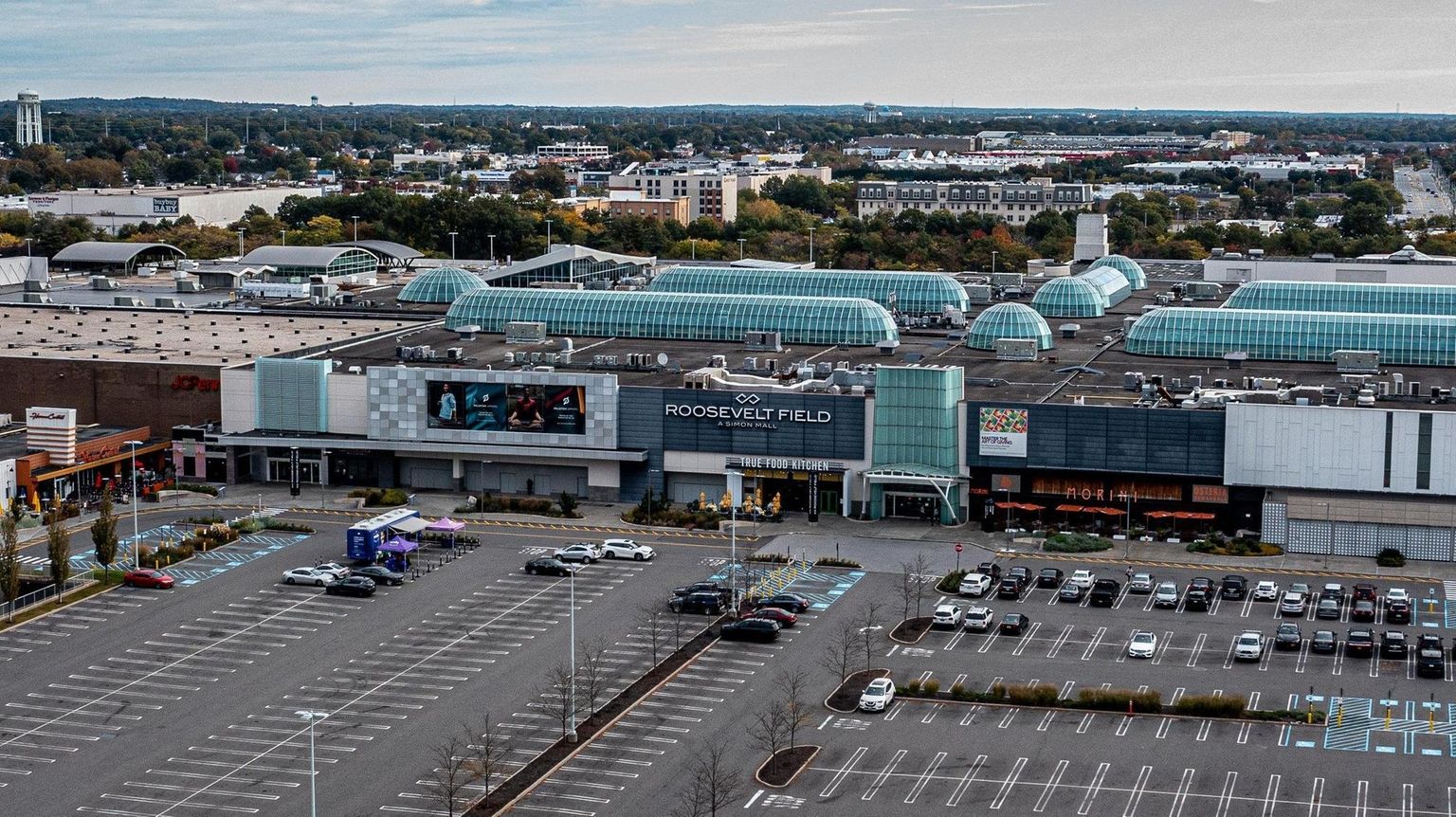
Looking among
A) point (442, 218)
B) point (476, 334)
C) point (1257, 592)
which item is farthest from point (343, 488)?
point (442, 218)

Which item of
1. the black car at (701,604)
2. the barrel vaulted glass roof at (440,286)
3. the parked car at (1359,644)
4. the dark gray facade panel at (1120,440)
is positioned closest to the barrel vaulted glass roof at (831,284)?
the barrel vaulted glass roof at (440,286)

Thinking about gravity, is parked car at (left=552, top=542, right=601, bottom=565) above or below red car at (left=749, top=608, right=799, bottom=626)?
above

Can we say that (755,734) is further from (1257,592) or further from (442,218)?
(442,218)

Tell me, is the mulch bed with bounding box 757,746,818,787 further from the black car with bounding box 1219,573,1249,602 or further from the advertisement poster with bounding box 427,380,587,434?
the advertisement poster with bounding box 427,380,587,434

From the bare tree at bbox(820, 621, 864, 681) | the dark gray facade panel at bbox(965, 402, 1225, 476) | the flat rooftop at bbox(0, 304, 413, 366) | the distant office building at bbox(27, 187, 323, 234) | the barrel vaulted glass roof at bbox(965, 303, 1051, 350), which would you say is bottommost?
the bare tree at bbox(820, 621, 864, 681)

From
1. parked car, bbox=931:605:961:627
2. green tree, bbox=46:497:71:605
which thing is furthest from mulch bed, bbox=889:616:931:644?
green tree, bbox=46:497:71:605

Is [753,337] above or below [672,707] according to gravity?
above

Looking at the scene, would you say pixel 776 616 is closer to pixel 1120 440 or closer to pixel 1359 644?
pixel 1359 644
